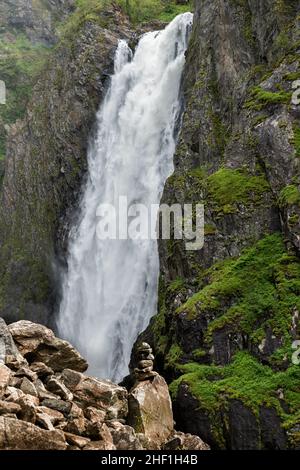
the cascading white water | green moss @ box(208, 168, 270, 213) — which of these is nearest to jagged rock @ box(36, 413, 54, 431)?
green moss @ box(208, 168, 270, 213)

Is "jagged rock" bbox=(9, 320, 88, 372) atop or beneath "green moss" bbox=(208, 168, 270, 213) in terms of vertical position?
beneath

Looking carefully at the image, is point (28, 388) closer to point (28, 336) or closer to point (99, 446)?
point (99, 446)

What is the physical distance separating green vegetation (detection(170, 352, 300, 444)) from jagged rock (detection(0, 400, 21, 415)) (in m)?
5.55

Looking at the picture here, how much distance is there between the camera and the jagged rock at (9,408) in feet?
41.4

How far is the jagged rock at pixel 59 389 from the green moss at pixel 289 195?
30.0ft

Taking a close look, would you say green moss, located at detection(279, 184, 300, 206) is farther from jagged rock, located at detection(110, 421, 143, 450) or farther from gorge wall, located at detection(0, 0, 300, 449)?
jagged rock, located at detection(110, 421, 143, 450)

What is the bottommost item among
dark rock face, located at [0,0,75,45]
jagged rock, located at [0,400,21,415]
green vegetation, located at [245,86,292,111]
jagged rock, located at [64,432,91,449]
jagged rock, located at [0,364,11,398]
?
jagged rock, located at [64,432,91,449]

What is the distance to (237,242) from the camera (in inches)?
813

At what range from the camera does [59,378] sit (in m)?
16.1

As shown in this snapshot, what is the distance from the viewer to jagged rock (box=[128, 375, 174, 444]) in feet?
51.0

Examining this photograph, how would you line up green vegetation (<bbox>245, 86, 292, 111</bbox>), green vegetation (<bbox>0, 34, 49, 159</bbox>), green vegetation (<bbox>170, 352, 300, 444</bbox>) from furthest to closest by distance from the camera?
green vegetation (<bbox>0, 34, 49, 159</bbox>) < green vegetation (<bbox>245, 86, 292, 111</bbox>) < green vegetation (<bbox>170, 352, 300, 444</bbox>)

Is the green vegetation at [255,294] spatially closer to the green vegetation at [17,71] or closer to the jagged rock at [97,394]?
the jagged rock at [97,394]

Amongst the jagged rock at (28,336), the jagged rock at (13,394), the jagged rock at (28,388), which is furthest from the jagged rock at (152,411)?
the jagged rock at (13,394)

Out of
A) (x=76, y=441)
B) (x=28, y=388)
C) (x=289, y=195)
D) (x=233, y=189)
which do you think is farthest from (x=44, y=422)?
(x=233, y=189)
